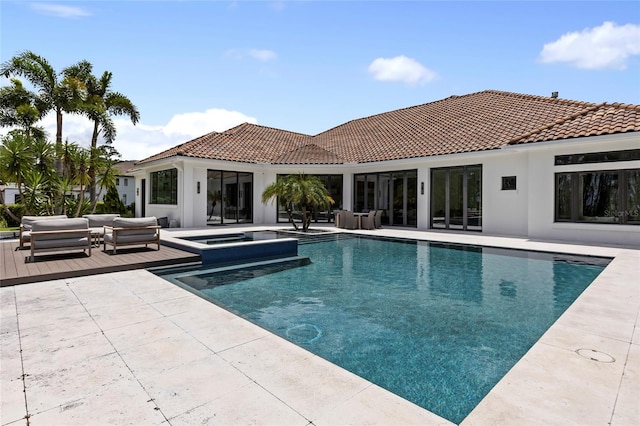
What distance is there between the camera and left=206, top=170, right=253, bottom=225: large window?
19000 mm

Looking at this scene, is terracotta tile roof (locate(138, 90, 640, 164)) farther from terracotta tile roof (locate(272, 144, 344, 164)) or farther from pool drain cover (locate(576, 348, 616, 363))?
pool drain cover (locate(576, 348, 616, 363))

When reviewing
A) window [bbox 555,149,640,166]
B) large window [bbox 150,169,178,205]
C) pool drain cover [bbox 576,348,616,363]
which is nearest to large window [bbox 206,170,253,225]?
large window [bbox 150,169,178,205]

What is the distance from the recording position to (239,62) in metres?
14.8

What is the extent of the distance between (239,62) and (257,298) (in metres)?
12.0

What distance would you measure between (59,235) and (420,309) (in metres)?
8.49

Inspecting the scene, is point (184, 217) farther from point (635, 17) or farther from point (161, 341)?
point (635, 17)

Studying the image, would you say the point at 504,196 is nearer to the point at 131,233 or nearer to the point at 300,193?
the point at 300,193

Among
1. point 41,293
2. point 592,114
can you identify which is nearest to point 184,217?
point 41,293

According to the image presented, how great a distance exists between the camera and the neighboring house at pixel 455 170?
39.5ft

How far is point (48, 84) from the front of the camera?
80.4ft

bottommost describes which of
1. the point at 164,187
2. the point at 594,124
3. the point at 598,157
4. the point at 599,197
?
the point at 599,197

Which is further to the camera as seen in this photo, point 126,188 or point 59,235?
point 126,188

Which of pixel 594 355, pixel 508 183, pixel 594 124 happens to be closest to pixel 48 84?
pixel 508 183

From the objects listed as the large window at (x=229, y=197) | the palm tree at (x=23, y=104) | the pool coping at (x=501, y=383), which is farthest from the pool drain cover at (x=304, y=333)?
the palm tree at (x=23, y=104)
